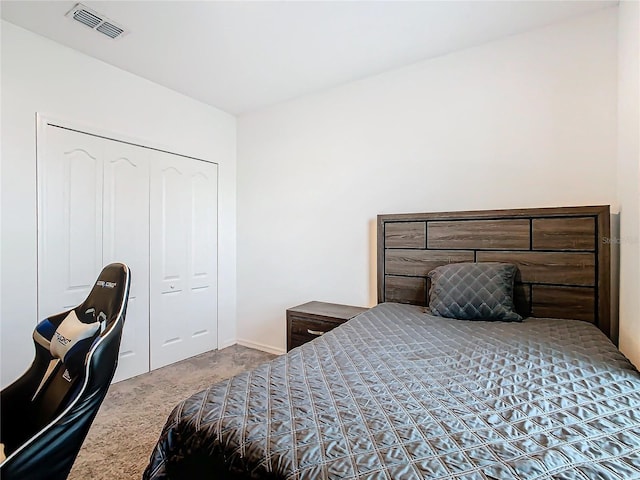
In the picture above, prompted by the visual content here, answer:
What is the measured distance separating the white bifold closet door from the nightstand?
125 cm

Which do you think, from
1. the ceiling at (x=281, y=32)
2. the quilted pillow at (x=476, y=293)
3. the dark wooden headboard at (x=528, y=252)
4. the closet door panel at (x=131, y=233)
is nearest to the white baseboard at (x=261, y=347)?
the closet door panel at (x=131, y=233)

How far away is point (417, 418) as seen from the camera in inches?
37.2

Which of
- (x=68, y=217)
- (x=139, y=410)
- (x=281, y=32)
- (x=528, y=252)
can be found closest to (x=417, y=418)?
(x=528, y=252)

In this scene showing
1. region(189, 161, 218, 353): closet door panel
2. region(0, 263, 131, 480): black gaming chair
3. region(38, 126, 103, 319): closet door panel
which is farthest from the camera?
region(189, 161, 218, 353): closet door panel

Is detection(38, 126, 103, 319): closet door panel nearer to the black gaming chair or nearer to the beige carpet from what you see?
the beige carpet

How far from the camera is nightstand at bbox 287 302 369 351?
261 centimetres

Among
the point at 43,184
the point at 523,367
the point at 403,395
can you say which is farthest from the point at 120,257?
the point at 523,367

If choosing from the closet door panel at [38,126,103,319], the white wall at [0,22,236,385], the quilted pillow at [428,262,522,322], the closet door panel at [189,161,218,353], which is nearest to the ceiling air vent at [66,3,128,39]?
the white wall at [0,22,236,385]

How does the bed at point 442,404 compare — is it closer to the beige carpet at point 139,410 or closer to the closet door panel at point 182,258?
the beige carpet at point 139,410

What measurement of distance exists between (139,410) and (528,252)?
2.89 m

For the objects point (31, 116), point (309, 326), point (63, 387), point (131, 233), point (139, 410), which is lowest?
point (139, 410)

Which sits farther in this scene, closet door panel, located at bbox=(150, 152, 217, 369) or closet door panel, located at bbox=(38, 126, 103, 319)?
closet door panel, located at bbox=(150, 152, 217, 369)

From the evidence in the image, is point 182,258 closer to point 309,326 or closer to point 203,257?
point 203,257

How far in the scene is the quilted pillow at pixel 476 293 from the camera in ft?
6.59
